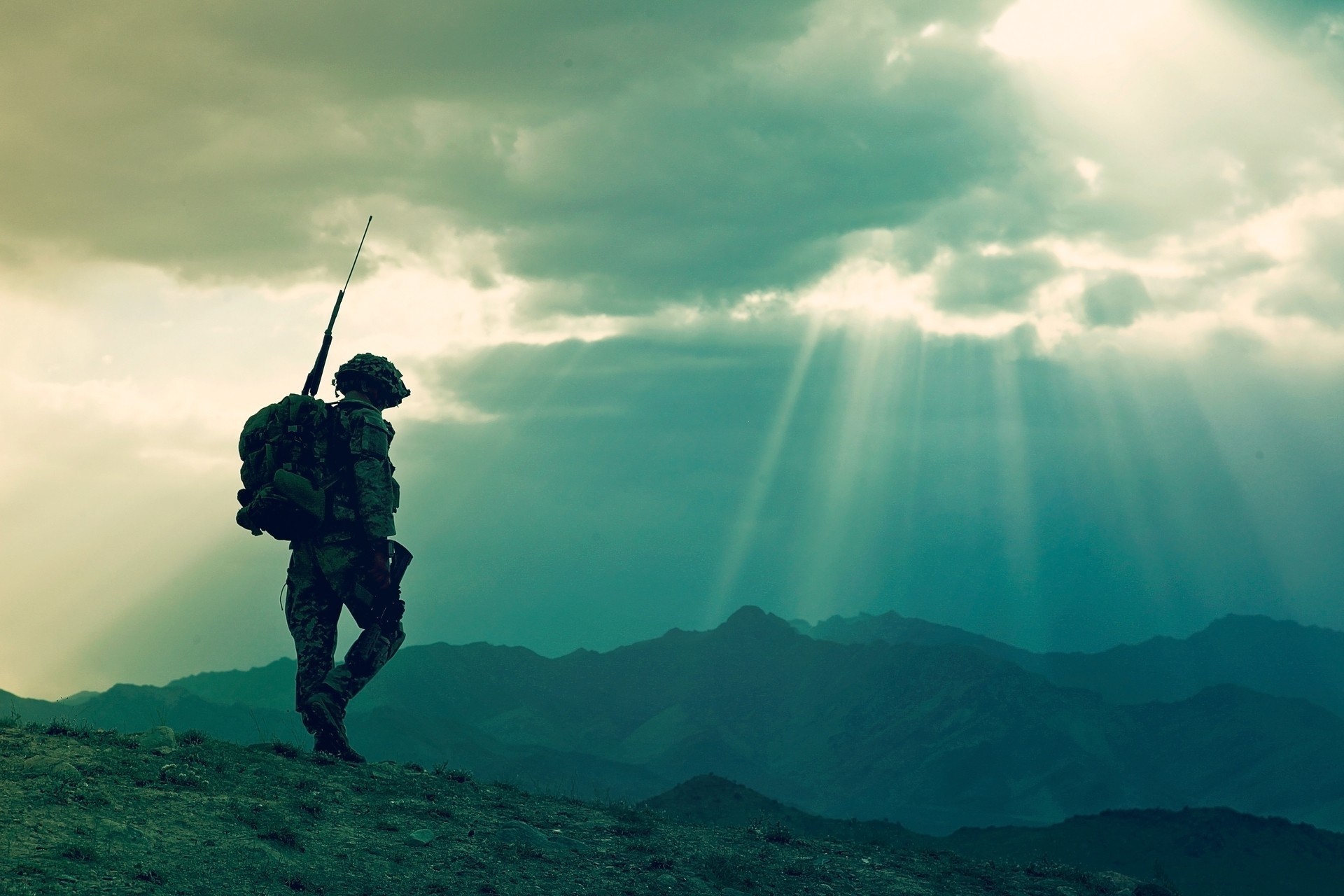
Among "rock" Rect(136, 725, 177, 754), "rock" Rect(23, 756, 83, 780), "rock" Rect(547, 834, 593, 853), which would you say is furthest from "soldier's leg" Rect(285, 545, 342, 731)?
"rock" Rect(547, 834, 593, 853)

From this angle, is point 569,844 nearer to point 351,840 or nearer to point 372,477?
point 351,840

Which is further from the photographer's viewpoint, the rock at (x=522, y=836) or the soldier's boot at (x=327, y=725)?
the soldier's boot at (x=327, y=725)

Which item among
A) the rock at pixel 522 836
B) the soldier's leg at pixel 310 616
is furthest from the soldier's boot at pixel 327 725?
the rock at pixel 522 836

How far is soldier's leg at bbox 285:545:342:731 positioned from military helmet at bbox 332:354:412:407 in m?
2.31

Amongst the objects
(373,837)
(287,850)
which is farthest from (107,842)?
(373,837)

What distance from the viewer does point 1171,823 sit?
8000 centimetres

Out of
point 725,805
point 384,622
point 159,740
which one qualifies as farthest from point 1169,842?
point 159,740

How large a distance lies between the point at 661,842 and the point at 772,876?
1402mm

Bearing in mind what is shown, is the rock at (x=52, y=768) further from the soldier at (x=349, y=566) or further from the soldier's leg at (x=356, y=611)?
the soldier's leg at (x=356, y=611)

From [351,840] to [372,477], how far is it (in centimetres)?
520

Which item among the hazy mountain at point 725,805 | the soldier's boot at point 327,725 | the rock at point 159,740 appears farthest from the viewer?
the hazy mountain at point 725,805

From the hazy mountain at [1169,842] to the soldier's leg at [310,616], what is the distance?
56.9 m

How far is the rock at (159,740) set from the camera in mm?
12094

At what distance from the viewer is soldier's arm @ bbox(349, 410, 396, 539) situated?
46.8ft
